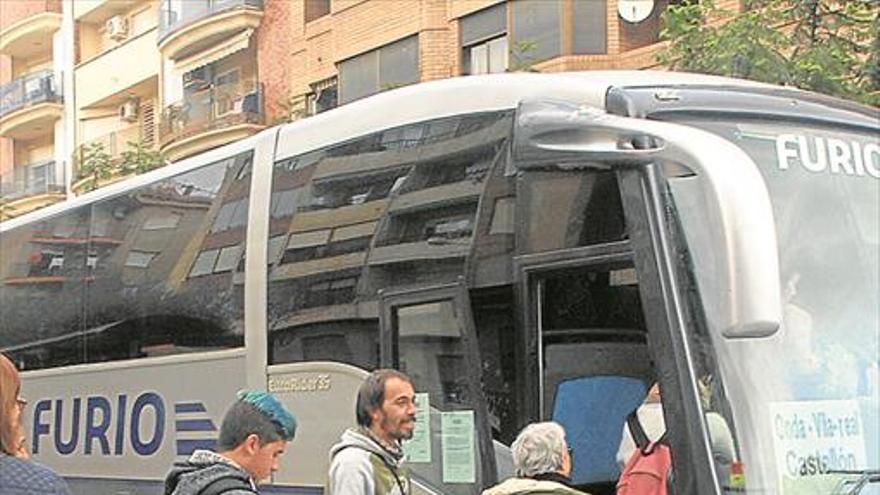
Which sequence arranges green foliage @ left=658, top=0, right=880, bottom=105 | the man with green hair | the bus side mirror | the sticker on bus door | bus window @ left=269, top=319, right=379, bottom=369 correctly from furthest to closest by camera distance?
1. green foliage @ left=658, top=0, right=880, bottom=105
2. bus window @ left=269, top=319, right=379, bottom=369
3. the sticker on bus door
4. the bus side mirror
5. the man with green hair

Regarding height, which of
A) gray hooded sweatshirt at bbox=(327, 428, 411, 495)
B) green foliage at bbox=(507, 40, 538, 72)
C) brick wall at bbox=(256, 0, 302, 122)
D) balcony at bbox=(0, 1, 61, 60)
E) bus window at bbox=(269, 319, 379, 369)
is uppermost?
balcony at bbox=(0, 1, 61, 60)

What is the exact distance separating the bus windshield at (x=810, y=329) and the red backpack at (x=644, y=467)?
0.28 meters

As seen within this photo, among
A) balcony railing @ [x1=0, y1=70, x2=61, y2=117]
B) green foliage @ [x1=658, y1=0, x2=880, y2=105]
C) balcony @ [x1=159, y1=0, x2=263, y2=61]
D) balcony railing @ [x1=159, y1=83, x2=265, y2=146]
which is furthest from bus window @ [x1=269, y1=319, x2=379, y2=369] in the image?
balcony railing @ [x1=0, y1=70, x2=61, y2=117]

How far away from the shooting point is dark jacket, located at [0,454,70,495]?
3.59m

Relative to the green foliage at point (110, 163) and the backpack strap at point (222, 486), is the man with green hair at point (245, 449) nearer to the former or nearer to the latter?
the backpack strap at point (222, 486)

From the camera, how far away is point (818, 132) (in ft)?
19.3

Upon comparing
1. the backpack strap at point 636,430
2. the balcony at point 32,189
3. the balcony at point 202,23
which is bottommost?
the backpack strap at point 636,430

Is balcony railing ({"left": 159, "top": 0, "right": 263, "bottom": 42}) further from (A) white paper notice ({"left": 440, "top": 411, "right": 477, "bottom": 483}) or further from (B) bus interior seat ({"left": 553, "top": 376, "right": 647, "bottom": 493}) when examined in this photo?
(B) bus interior seat ({"left": 553, "top": 376, "right": 647, "bottom": 493})

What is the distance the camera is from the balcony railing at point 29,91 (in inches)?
1639

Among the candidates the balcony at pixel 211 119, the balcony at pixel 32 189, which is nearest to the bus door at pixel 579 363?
the balcony at pixel 211 119

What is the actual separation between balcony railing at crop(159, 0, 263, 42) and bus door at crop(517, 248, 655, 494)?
27.2 metres

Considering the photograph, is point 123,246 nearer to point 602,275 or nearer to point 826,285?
point 602,275

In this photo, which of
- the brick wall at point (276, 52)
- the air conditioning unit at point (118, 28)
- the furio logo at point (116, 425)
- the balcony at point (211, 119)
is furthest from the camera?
the air conditioning unit at point (118, 28)

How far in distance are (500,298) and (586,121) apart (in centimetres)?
96
